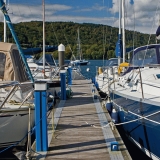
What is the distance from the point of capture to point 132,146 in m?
8.83

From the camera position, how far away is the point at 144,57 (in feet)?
33.1

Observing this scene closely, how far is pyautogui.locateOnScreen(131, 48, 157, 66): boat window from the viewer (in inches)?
383

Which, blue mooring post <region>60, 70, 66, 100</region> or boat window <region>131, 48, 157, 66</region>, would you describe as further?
blue mooring post <region>60, 70, 66, 100</region>

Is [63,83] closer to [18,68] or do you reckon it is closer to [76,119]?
[18,68]

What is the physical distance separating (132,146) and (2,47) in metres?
4.73

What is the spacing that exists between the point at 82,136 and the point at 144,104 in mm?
1600

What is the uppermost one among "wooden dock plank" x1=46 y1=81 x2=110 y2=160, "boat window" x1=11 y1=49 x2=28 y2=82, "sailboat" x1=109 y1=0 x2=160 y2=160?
"boat window" x1=11 y1=49 x2=28 y2=82

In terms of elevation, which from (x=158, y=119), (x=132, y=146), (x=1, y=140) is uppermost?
(x=158, y=119)

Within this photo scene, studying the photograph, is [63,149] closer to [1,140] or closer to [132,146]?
[1,140]

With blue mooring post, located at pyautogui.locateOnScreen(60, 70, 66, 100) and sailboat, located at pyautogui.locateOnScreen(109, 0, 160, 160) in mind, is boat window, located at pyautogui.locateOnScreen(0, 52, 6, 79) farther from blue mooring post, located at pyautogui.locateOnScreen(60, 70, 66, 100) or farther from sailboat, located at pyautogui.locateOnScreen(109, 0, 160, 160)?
blue mooring post, located at pyautogui.locateOnScreen(60, 70, 66, 100)

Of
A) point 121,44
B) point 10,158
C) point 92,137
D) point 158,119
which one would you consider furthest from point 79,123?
Result: point 121,44

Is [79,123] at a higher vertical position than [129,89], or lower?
lower

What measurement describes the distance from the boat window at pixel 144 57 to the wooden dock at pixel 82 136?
1.96 m

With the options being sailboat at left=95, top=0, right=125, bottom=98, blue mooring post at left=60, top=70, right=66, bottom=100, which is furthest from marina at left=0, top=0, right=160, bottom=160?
sailboat at left=95, top=0, right=125, bottom=98
